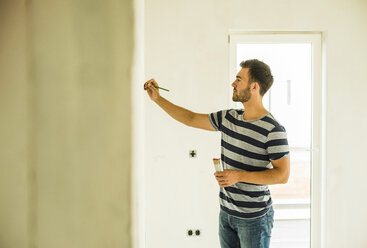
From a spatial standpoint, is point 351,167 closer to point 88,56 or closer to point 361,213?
point 361,213

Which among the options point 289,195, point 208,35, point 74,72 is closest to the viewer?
point 74,72

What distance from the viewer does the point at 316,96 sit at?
2404 millimetres

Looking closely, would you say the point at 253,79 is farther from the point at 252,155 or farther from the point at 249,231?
the point at 249,231

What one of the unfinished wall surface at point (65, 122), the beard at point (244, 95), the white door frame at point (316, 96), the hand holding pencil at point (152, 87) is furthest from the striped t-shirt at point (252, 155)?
the white door frame at point (316, 96)

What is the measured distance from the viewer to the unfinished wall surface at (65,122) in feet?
1.66

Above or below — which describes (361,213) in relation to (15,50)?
below

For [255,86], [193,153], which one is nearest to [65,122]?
[255,86]

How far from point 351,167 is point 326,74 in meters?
0.81

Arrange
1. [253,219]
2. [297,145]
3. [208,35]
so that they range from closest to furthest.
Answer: [253,219]
[208,35]
[297,145]

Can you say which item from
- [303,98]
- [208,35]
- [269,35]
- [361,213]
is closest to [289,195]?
[361,213]

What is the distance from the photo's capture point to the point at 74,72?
51 cm

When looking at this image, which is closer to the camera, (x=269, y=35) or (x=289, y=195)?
(x=269, y=35)

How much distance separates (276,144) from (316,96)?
4.57 ft

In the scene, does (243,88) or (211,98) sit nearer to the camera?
(243,88)
